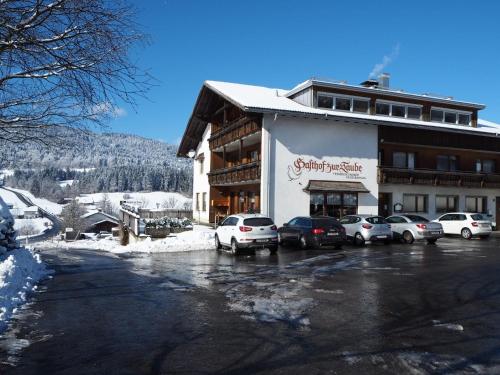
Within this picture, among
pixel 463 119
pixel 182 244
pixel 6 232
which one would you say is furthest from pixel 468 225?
pixel 6 232

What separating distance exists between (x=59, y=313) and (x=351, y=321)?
5.22m

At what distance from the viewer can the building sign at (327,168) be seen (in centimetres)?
2719

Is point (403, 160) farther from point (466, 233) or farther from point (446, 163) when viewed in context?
point (466, 233)

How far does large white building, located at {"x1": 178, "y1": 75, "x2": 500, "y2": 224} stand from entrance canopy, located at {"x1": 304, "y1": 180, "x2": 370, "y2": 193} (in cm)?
7

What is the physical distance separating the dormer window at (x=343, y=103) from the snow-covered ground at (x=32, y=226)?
85.2 metres

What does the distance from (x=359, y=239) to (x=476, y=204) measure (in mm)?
15310

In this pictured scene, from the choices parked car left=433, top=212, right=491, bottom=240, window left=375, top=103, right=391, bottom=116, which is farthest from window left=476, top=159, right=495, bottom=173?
window left=375, top=103, right=391, bottom=116

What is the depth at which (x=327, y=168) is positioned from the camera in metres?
28.1

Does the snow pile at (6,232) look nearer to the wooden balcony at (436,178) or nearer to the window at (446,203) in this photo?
the wooden balcony at (436,178)

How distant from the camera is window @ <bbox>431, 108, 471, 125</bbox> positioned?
33938mm

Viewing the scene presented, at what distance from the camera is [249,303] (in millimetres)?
9352

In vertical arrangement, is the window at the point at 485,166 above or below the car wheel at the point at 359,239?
above

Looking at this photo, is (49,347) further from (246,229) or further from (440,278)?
(246,229)

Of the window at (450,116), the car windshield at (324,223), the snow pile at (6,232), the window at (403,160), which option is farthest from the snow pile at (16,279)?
the window at (450,116)
